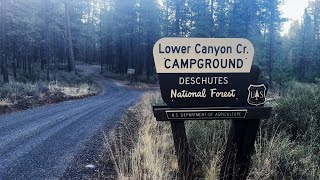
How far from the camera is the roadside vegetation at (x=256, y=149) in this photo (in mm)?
4707

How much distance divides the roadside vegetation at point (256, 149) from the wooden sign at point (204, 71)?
969mm

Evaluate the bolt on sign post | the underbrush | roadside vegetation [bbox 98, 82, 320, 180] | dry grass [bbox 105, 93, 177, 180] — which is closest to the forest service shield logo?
the bolt on sign post

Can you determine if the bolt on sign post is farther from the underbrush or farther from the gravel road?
the underbrush

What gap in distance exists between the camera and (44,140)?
7.54 m

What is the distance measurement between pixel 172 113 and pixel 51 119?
7.85 m

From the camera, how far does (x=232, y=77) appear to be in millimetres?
4137

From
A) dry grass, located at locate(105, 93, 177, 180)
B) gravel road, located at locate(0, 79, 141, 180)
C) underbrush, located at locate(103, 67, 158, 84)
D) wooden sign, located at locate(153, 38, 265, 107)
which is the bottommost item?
underbrush, located at locate(103, 67, 158, 84)

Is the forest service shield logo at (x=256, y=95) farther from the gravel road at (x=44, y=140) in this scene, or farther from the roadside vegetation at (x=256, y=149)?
the gravel road at (x=44, y=140)

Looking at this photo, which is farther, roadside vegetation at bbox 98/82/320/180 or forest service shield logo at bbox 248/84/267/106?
roadside vegetation at bbox 98/82/320/180

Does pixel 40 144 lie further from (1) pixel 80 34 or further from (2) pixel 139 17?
(1) pixel 80 34

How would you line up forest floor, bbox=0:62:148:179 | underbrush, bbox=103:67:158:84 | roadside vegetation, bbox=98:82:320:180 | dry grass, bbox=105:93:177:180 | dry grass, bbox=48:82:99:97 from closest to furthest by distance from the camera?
dry grass, bbox=105:93:177:180 → roadside vegetation, bbox=98:82:320:180 → forest floor, bbox=0:62:148:179 → dry grass, bbox=48:82:99:97 → underbrush, bbox=103:67:158:84

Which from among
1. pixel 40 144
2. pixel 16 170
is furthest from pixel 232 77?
pixel 40 144

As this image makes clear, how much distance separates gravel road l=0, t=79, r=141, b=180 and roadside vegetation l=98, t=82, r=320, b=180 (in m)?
0.77

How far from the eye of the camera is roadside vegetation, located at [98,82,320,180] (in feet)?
15.4
